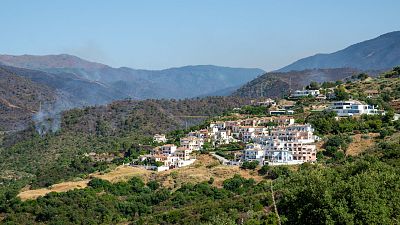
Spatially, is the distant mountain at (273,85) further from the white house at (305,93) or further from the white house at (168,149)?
the white house at (168,149)

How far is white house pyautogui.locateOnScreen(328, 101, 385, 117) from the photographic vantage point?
50.1 metres

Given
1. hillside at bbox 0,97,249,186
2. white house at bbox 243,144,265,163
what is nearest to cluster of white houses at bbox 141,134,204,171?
hillside at bbox 0,97,249,186

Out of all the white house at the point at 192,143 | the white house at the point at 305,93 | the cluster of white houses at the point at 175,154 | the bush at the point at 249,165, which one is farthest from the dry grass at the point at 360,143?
the white house at the point at 305,93

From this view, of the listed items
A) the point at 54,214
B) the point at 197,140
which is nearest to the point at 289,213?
the point at 54,214

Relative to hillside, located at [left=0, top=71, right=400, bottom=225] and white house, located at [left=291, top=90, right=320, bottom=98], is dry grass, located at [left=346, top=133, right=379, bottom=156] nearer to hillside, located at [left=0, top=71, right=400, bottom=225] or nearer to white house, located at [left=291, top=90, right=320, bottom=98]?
hillside, located at [left=0, top=71, right=400, bottom=225]

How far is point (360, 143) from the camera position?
42500 mm

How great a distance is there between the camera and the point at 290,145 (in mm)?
44312

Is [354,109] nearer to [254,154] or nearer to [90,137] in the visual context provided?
[254,154]

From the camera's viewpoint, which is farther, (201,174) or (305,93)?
(305,93)

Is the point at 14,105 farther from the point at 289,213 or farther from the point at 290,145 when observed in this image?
the point at 289,213

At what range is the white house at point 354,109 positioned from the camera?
50.1m

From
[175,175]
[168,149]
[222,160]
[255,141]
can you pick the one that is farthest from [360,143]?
[168,149]

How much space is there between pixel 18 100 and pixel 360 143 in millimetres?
98100

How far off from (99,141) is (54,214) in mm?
34175
